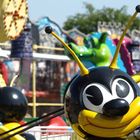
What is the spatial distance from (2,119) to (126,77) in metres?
1.45

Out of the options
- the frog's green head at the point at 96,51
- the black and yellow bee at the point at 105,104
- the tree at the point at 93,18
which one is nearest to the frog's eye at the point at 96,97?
the black and yellow bee at the point at 105,104

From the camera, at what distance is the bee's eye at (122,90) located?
11.0 feet

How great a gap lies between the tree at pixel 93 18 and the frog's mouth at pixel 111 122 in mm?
37589

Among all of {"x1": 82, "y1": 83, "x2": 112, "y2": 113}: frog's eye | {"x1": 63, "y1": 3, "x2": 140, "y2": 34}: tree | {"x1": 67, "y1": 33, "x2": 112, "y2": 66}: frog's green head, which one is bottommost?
{"x1": 63, "y1": 3, "x2": 140, "y2": 34}: tree

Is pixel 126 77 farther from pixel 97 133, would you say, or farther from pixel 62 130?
pixel 62 130

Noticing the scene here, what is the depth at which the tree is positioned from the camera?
1626 inches

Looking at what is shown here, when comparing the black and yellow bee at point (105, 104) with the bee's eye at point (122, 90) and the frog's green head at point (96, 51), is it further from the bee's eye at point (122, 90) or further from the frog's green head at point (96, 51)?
the frog's green head at point (96, 51)

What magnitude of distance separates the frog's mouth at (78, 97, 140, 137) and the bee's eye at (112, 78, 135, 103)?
0.04 meters

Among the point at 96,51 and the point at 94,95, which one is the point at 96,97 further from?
the point at 96,51

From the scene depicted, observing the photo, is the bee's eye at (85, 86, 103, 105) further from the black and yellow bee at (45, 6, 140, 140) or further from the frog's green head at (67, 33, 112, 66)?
the frog's green head at (67, 33, 112, 66)

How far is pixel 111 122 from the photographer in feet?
10.9

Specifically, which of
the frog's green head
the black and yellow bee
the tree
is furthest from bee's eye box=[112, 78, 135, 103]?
the tree

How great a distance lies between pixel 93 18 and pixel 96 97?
128 ft

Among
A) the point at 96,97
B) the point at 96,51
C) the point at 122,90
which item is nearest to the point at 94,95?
the point at 96,97
